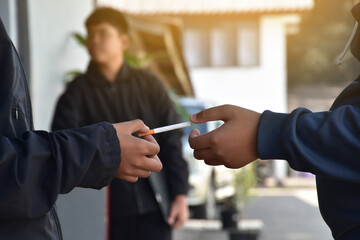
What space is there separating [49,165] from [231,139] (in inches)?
18.3

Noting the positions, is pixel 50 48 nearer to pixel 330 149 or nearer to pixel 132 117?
pixel 132 117

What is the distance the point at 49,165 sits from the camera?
1540 mm

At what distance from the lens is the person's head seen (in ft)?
12.3

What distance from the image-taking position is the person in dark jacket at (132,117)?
3527 mm

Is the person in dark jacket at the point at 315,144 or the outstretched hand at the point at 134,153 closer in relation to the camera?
the person in dark jacket at the point at 315,144

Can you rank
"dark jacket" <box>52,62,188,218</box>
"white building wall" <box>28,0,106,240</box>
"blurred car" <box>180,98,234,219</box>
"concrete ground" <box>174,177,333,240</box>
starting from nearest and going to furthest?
"dark jacket" <box>52,62,188,218</box> → "white building wall" <box>28,0,106,240</box> → "concrete ground" <box>174,177,333,240</box> → "blurred car" <box>180,98,234,219</box>

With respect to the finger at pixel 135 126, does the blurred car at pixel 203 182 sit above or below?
below

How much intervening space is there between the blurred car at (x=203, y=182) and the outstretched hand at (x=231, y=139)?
7.01m

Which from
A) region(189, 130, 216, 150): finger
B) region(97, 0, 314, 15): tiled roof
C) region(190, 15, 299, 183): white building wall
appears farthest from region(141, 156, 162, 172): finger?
region(190, 15, 299, 183): white building wall

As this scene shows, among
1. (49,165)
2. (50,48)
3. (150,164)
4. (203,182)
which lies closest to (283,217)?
(203,182)

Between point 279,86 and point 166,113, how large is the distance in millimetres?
16674

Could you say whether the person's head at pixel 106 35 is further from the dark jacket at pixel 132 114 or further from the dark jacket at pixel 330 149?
the dark jacket at pixel 330 149

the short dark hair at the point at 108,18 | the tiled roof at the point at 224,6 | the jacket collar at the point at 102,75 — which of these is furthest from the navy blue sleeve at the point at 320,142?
the tiled roof at the point at 224,6

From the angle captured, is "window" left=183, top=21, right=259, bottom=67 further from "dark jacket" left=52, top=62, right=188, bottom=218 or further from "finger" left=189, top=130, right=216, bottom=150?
"finger" left=189, top=130, right=216, bottom=150
